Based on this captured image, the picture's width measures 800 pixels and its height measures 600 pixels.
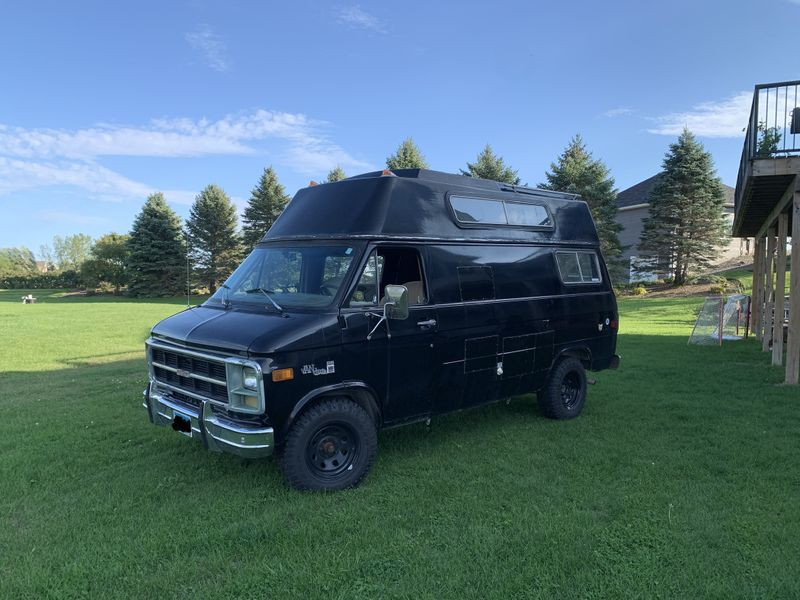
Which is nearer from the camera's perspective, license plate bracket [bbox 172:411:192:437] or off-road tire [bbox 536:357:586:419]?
license plate bracket [bbox 172:411:192:437]

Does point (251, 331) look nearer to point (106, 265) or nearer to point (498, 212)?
point (498, 212)

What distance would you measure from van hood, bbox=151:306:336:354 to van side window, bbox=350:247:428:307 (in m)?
0.45

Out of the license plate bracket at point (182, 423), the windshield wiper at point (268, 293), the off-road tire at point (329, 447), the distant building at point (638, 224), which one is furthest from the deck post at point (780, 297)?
the distant building at point (638, 224)

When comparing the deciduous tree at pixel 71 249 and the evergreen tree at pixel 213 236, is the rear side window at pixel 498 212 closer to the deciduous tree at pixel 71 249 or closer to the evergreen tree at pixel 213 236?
the evergreen tree at pixel 213 236

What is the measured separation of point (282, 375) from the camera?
420cm

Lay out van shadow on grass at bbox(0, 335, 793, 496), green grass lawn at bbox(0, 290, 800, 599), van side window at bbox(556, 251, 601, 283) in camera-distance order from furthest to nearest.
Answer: van side window at bbox(556, 251, 601, 283), van shadow on grass at bbox(0, 335, 793, 496), green grass lawn at bbox(0, 290, 800, 599)

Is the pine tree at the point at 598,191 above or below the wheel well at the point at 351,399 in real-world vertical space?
above

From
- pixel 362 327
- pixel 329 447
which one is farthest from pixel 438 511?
pixel 362 327

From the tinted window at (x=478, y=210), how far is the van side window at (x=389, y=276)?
0.81 metres

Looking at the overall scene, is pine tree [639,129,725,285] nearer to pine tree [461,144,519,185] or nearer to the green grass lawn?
pine tree [461,144,519,185]

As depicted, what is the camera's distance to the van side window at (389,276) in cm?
482

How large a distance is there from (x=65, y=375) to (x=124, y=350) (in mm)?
3368

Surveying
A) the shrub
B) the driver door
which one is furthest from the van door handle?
the shrub

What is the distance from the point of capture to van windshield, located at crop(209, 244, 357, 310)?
480 cm
